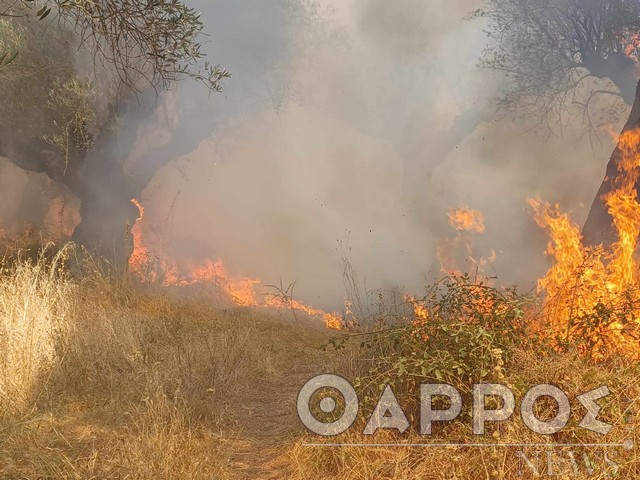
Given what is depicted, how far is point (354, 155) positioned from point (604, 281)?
14499mm

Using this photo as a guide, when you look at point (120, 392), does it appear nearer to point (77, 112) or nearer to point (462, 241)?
point (77, 112)

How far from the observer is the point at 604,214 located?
22.8 feet

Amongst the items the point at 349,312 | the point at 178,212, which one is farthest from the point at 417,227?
the point at 178,212

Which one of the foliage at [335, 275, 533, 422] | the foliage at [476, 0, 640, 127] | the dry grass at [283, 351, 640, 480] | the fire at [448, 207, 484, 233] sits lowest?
the dry grass at [283, 351, 640, 480]

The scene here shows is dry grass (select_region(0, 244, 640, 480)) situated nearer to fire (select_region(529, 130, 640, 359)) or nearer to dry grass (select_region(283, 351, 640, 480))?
dry grass (select_region(283, 351, 640, 480))

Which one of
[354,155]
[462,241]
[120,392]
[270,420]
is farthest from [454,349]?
[354,155]

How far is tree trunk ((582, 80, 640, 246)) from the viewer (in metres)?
6.76

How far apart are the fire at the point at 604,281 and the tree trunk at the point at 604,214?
3.2 inches

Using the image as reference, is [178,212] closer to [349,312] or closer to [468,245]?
[349,312]

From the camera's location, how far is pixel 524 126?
54.8ft

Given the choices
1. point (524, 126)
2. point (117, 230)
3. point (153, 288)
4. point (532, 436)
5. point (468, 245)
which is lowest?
point (532, 436)

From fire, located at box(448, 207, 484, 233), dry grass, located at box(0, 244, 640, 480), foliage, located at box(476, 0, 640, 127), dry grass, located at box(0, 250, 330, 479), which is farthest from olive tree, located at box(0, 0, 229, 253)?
fire, located at box(448, 207, 484, 233)

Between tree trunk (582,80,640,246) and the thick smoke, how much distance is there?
8684 millimetres

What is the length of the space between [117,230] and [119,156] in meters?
1.95
